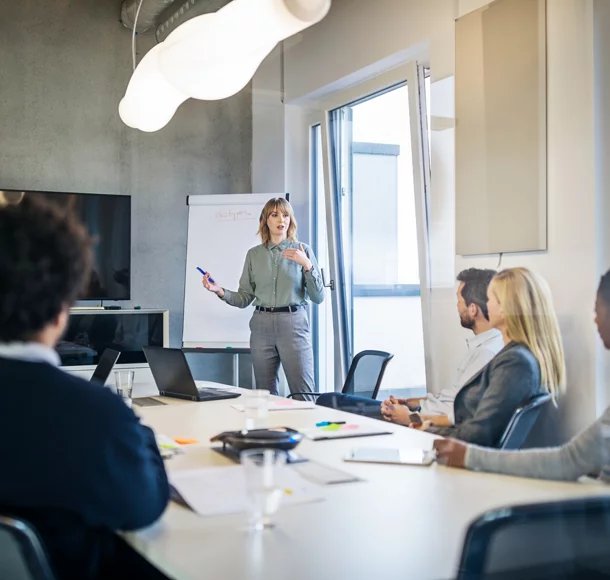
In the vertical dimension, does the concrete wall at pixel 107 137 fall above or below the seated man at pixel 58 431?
above

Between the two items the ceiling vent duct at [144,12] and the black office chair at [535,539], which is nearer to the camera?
the black office chair at [535,539]

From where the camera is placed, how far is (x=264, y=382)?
8.56 feet

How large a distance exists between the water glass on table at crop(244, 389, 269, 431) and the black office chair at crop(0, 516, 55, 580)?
128 centimetres

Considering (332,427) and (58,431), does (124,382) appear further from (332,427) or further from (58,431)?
(58,431)

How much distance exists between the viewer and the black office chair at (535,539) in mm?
792

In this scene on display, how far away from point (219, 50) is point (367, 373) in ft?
5.36

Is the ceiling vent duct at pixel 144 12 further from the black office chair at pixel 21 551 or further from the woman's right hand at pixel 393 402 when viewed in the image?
the black office chair at pixel 21 551

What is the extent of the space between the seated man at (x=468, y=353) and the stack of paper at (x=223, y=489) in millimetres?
832

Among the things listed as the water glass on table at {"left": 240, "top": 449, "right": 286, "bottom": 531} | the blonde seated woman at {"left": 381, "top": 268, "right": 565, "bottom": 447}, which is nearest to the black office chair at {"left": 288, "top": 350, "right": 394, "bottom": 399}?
the blonde seated woman at {"left": 381, "top": 268, "right": 565, "bottom": 447}

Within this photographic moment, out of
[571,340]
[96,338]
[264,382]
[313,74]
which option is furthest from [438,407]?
[96,338]

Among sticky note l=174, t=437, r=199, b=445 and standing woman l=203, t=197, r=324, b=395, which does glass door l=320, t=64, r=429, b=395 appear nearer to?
standing woman l=203, t=197, r=324, b=395

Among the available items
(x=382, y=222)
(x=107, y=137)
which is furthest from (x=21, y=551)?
(x=107, y=137)

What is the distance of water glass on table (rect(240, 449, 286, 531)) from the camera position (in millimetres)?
1198

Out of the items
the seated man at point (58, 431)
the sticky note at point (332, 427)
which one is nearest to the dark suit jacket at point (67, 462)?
the seated man at point (58, 431)
